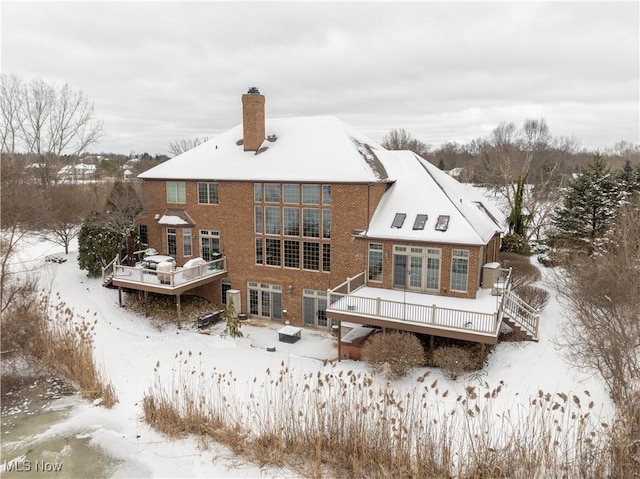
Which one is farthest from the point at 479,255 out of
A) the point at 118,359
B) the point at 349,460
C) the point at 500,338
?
the point at 118,359

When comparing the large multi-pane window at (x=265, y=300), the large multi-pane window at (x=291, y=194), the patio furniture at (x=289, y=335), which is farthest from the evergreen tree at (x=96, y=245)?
the patio furniture at (x=289, y=335)

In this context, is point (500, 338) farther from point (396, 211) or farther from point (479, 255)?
point (396, 211)

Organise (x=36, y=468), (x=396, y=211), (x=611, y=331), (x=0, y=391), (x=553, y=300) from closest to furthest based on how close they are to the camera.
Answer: (x=36, y=468), (x=611, y=331), (x=0, y=391), (x=396, y=211), (x=553, y=300)

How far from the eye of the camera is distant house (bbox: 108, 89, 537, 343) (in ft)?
54.0

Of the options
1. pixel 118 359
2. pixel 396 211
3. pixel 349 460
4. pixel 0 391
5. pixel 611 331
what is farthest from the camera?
pixel 396 211

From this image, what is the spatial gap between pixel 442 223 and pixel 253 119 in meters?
10.4

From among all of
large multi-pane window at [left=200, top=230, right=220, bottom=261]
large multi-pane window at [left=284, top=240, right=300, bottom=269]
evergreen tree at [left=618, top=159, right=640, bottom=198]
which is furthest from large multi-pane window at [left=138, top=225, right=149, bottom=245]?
evergreen tree at [left=618, top=159, right=640, bottom=198]

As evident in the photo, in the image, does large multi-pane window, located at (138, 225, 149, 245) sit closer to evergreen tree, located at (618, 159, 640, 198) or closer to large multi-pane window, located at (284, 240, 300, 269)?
large multi-pane window, located at (284, 240, 300, 269)

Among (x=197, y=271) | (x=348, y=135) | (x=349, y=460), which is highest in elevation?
(x=348, y=135)

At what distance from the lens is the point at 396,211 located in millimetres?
18375

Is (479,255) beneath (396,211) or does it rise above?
beneath

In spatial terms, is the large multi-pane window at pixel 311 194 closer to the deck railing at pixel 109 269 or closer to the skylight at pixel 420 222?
the skylight at pixel 420 222

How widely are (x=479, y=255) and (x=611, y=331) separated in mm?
5281

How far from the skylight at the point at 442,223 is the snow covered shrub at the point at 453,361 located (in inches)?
186
